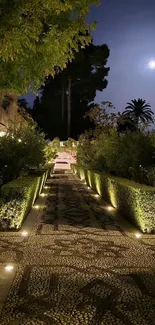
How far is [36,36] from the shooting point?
188 inches

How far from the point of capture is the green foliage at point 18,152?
1202 centimetres

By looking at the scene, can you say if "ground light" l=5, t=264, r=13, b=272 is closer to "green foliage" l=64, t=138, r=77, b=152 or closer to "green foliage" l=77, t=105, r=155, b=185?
"green foliage" l=77, t=105, r=155, b=185

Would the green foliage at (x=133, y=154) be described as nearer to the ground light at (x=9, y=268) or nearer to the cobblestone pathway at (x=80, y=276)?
the cobblestone pathway at (x=80, y=276)

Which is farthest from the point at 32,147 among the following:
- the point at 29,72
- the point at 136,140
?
the point at 29,72

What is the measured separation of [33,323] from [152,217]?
4.24m

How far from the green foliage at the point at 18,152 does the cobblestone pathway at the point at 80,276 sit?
516cm

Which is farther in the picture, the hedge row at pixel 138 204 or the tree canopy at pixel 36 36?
the hedge row at pixel 138 204

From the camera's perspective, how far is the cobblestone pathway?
3.09 meters

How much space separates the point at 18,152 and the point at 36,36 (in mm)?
8504

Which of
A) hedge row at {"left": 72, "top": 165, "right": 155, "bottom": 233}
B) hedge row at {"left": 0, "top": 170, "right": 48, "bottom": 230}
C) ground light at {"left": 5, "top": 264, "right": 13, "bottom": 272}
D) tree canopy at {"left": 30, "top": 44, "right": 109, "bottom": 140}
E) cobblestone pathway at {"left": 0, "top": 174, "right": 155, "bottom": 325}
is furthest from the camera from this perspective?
tree canopy at {"left": 30, "top": 44, "right": 109, "bottom": 140}

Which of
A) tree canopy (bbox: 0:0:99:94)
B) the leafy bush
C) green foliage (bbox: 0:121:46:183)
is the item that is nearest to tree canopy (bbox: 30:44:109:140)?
green foliage (bbox: 0:121:46:183)

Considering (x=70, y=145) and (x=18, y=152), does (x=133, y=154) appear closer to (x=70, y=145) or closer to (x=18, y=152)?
(x=18, y=152)

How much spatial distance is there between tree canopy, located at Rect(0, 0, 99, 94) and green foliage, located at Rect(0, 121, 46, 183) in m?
5.60

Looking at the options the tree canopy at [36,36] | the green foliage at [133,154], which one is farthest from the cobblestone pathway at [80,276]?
the green foliage at [133,154]
